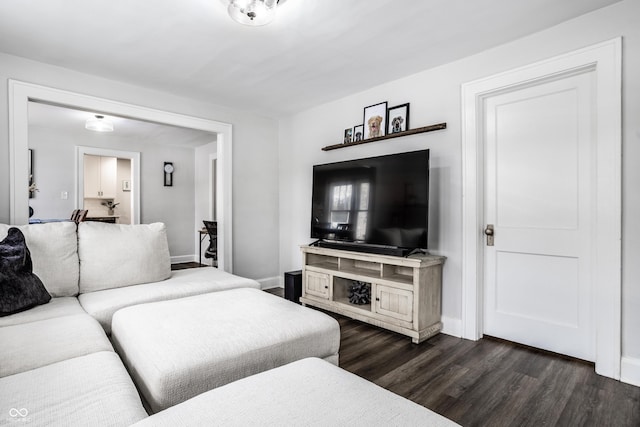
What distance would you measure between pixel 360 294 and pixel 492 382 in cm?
139

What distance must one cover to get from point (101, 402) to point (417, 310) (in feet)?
7.09

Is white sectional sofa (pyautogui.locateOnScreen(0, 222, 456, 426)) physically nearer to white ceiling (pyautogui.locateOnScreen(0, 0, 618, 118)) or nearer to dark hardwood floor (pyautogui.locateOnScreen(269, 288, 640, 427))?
dark hardwood floor (pyautogui.locateOnScreen(269, 288, 640, 427))

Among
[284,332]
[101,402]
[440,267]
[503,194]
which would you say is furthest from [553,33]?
[101,402]

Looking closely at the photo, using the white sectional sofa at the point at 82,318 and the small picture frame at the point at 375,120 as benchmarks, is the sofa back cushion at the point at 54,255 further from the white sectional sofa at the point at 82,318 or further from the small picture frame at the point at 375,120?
the small picture frame at the point at 375,120

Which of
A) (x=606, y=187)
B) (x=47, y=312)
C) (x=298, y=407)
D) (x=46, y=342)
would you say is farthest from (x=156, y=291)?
(x=606, y=187)

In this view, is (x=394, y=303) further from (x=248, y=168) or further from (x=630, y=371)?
(x=248, y=168)

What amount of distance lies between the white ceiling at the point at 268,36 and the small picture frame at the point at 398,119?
308 millimetres

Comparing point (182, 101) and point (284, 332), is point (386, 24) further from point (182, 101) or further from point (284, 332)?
point (182, 101)

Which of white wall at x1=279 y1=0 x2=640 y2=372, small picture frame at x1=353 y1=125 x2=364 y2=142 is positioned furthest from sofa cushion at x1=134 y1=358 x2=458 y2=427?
small picture frame at x1=353 y1=125 x2=364 y2=142

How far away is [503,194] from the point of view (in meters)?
2.64

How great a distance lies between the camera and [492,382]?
1988mm

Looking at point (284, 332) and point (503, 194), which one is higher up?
point (503, 194)

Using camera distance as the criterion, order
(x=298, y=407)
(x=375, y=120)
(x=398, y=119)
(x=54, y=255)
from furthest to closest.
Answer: (x=375, y=120) < (x=398, y=119) < (x=54, y=255) < (x=298, y=407)

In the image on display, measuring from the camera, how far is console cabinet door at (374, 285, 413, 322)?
2637mm
